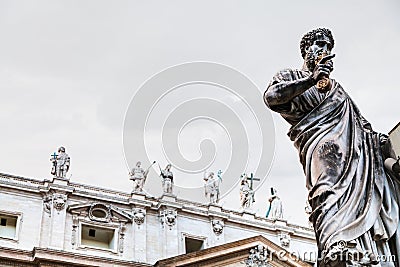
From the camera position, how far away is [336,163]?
153 inches

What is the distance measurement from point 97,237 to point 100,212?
109 centimetres

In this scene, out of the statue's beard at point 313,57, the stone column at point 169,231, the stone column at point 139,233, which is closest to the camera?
the statue's beard at point 313,57

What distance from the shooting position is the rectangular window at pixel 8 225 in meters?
25.5

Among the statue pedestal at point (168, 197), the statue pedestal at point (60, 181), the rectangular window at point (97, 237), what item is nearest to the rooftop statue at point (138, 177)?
the statue pedestal at point (168, 197)

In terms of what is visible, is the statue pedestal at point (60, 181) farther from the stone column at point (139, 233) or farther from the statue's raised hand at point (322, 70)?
the statue's raised hand at point (322, 70)

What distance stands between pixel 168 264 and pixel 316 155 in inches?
874

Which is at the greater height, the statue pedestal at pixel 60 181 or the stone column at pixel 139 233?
the statue pedestal at pixel 60 181

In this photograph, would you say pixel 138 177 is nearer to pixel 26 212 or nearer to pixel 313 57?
pixel 26 212

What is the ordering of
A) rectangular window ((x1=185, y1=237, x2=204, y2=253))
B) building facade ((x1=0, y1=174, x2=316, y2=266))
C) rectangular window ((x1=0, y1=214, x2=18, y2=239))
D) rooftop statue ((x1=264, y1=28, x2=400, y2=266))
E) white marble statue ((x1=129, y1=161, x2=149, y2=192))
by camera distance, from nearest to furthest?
rooftop statue ((x1=264, y1=28, x2=400, y2=266)) < building facade ((x1=0, y1=174, x2=316, y2=266)) < rectangular window ((x1=0, y1=214, x2=18, y2=239)) < white marble statue ((x1=129, y1=161, x2=149, y2=192)) < rectangular window ((x1=185, y1=237, x2=204, y2=253))

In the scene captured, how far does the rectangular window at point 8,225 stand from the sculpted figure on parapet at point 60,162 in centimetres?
277

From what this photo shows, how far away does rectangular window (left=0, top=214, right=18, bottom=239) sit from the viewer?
1005 inches

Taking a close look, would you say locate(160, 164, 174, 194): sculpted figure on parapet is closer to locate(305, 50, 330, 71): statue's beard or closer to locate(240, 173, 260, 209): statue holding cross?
locate(240, 173, 260, 209): statue holding cross

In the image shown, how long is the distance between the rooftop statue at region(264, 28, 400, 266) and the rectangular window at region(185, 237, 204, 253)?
2484cm

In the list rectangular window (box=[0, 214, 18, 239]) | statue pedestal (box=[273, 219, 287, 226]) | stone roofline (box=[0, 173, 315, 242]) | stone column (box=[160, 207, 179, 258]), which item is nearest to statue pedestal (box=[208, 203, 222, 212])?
stone roofline (box=[0, 173, 315, 242])
